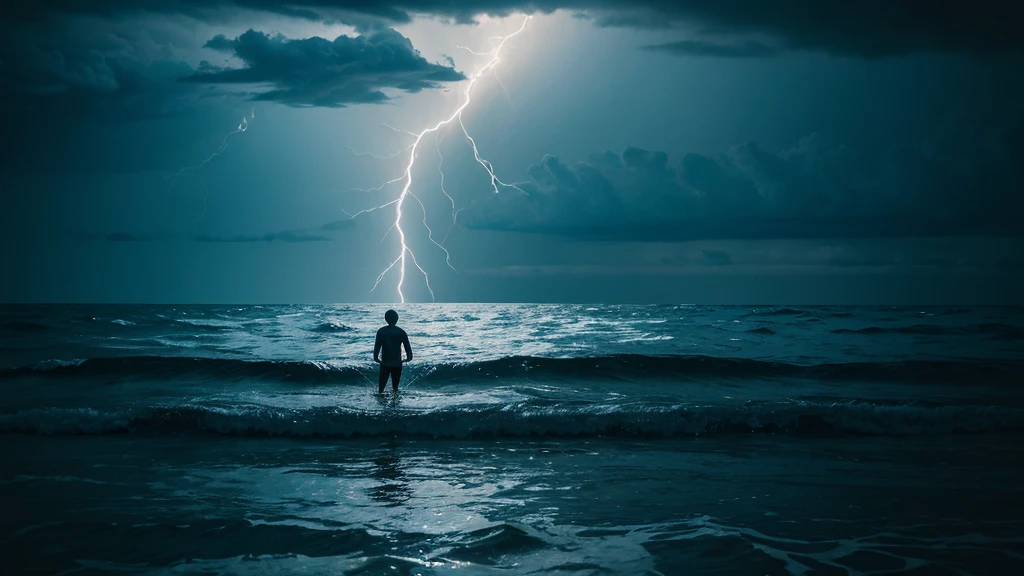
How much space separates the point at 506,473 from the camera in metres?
7.73

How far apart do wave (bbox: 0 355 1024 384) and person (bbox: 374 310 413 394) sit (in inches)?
161

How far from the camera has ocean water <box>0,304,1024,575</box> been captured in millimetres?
5023

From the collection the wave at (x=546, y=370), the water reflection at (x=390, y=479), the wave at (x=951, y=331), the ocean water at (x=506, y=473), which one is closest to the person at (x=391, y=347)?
the ocean water at (x=506, y=473)

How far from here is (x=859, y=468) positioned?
8023mm

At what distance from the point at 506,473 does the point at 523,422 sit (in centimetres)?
286

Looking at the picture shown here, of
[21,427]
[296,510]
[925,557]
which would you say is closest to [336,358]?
[21,427]

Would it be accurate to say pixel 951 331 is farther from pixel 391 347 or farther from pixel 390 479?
pixel 390 479

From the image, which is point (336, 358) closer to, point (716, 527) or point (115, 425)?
point (115, 425)

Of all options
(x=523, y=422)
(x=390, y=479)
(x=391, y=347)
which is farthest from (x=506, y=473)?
(x=391, y=347)

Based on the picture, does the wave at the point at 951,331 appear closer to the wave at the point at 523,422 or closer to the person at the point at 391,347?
the wave at the point at 523,422

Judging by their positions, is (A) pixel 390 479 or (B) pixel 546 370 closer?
(A) pixel 390 479

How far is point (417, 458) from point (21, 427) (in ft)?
24.0

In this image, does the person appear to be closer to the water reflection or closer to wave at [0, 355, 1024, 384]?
the water reflection

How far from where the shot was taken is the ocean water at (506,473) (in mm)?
5023
